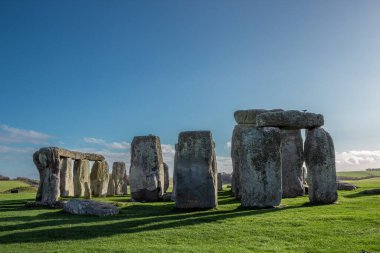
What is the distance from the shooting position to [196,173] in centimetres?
1460

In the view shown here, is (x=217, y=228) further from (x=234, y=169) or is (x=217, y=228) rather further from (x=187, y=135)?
(x=234, y=169)

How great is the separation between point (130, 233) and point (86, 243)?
140cm

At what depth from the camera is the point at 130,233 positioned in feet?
34.1

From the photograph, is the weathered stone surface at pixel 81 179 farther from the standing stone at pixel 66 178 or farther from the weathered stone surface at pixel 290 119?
the weathered stone surface at pixel 290 119

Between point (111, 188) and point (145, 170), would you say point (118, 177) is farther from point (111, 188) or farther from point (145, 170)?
point (145, 170)

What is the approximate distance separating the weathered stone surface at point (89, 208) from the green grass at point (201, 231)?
360 millimetres

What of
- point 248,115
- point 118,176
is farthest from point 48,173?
point 118,176

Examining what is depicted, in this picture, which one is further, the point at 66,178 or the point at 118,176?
the point at 118,176

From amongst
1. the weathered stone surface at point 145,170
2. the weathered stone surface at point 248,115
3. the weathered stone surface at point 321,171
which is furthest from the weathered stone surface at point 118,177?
the weathered stone surface at point 321,171

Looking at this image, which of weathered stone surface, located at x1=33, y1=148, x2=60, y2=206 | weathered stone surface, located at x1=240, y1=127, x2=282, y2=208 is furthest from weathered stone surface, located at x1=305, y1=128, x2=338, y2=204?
weathered stone surface, located at x1=33, y1=148, x2=60, y2=206

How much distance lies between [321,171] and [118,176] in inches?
645

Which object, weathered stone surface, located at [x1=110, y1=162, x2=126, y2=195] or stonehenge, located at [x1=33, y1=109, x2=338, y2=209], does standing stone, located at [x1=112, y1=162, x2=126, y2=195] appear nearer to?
weathered stone surface, located at [x1=110, y1=162, x2=126, y2=195]

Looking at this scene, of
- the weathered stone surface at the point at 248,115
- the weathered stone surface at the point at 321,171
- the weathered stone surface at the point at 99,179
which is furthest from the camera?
the weathered stone surface at the point at 99,179

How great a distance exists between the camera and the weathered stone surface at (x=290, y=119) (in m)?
15.4
